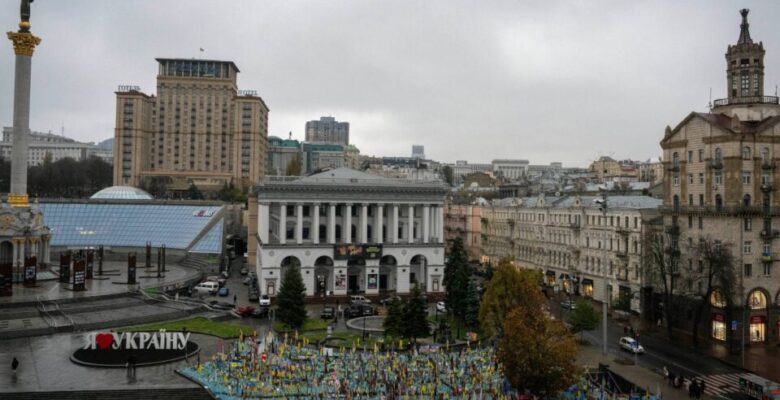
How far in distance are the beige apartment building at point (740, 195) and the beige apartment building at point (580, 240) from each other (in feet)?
24.6

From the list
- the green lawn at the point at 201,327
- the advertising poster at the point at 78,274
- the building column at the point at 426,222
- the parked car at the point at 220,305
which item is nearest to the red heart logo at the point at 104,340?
the green lawn at the point at 201,327

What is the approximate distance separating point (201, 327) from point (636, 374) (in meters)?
30.9

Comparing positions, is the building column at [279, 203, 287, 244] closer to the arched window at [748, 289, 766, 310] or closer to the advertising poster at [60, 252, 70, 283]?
the advertising poster at [60, 252, 70, 283]

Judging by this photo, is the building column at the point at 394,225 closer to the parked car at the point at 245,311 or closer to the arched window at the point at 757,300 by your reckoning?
the parked car at the point at 245,311

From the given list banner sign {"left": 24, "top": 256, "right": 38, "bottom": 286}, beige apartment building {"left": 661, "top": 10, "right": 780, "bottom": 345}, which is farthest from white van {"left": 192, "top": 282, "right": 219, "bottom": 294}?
beige apartment building {"left": 661, "top": 10, "right": 780, "bottom": 345}

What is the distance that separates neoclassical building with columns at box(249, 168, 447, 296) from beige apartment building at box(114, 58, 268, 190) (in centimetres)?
9611

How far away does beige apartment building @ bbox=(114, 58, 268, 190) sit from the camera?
158875 mm

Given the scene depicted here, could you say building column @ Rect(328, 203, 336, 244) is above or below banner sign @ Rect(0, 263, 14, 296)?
above

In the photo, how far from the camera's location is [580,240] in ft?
227

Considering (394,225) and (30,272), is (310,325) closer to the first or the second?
(394,225)

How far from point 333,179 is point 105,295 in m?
26.3

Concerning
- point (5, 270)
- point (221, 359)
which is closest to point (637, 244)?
point (221, 359)

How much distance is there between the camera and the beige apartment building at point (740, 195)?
47.3 metres

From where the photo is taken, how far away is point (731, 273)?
1802 inches
